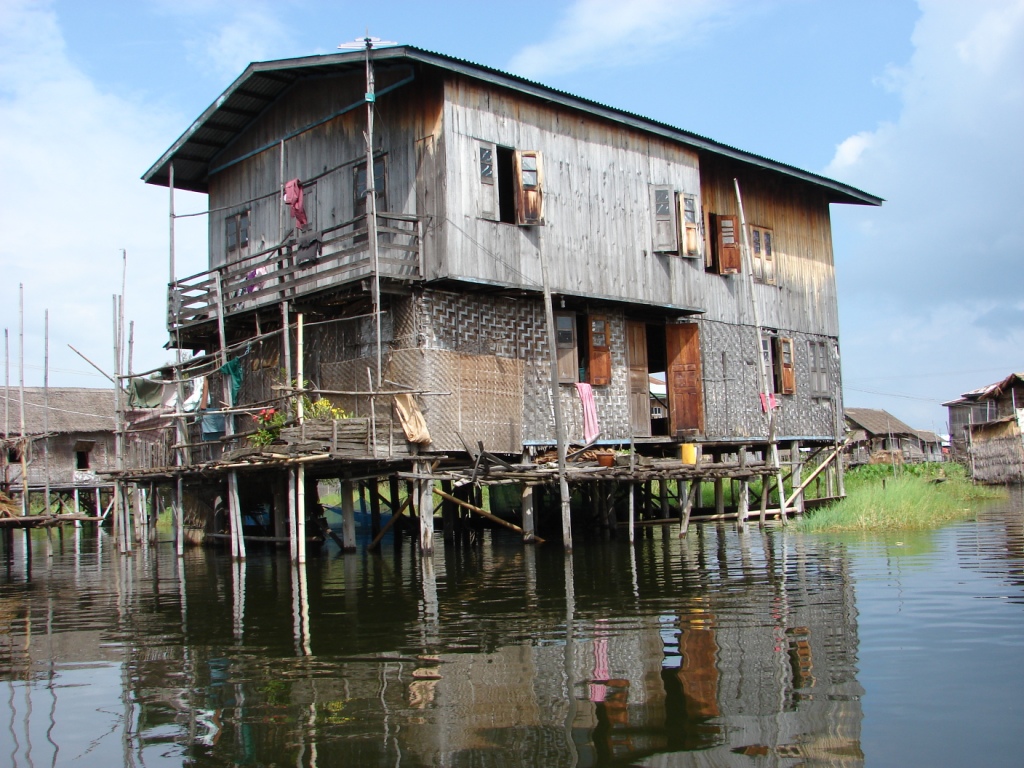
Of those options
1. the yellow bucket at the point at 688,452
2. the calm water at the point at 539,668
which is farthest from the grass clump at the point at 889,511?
the calm water at the point at 539,668

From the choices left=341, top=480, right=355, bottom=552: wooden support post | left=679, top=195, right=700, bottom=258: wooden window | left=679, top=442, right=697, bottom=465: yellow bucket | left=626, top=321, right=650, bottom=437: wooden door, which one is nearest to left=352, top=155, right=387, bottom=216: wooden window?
left=341, top=480, right=355, bottom=552: wooden support post

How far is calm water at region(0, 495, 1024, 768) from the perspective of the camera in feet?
19.6

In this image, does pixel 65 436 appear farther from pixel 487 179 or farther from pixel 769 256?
pixel 769 256

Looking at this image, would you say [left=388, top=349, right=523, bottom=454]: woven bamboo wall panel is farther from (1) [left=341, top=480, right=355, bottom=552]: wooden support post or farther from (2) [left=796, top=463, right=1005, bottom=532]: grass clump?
(2) [left=796, top=463, right=1005, bottom=532]: grass clump

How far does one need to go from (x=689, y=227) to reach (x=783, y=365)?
4980 millimetres

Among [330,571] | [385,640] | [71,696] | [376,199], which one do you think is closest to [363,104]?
[376,199]

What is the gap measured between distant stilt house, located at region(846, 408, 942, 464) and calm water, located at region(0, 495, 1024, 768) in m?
43.1

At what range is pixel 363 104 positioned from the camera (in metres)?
19.1

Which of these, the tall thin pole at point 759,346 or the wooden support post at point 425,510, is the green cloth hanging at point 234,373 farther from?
the tall thin pole at point 759,346

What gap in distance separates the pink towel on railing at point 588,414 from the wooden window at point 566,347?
251 millimetres

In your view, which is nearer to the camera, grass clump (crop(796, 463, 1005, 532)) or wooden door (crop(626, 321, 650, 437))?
grass clump (crop(796, 463, 1005, 532))

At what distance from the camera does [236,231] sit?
22641 millimetres

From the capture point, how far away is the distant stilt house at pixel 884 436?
55750mm

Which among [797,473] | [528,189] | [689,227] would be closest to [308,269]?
[528,189]
